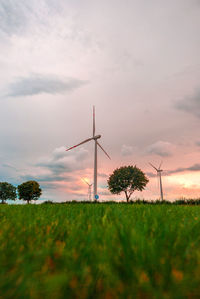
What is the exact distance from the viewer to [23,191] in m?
80.5

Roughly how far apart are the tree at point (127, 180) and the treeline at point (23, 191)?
3168 cm

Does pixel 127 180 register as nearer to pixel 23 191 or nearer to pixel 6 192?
pixel 23 191

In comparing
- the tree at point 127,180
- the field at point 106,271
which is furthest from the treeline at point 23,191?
the field at point 106,271

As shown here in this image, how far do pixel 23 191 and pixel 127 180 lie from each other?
4127cm

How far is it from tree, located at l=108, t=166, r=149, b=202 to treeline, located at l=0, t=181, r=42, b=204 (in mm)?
31677

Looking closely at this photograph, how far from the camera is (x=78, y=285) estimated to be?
1.43m

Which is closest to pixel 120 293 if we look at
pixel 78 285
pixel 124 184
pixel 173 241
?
pixel 78 285

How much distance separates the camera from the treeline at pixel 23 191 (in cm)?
8069

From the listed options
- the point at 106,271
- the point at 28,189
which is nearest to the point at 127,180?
the point at 28,189

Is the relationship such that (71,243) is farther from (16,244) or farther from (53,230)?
(53,230)

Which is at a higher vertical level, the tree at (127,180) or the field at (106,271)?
the tree at (127,180)

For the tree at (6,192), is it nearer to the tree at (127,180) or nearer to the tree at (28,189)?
the tree at (28,189)

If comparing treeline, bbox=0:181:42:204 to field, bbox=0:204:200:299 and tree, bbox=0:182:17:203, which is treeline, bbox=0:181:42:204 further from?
field, bbox=0:204:200:299

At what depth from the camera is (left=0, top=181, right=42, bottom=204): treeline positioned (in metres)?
80.7
